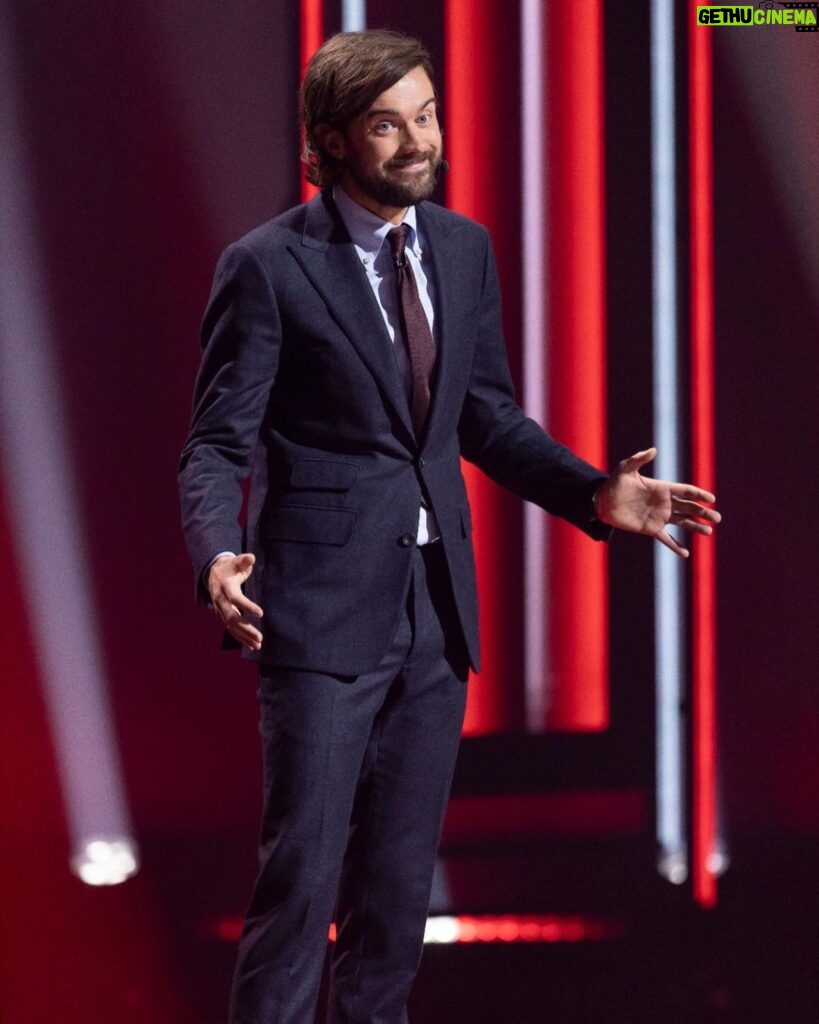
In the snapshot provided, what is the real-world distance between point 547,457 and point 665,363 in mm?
537

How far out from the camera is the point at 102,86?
211 cm

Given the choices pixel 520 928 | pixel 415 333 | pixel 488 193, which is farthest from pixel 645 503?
pixel 520 928

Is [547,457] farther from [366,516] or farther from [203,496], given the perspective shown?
[203,496]

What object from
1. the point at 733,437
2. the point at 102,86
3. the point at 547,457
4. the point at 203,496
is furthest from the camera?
the point at 733,437

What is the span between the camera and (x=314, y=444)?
1649 mm

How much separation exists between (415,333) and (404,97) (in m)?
0.28

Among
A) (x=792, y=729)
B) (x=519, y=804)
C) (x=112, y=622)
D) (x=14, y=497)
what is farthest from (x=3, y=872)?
(x=792, y=729)

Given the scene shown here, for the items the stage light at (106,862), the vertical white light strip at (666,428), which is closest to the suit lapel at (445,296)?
the vertical white light strip at (666,428)

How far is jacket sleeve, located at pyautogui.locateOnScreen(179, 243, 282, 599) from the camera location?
1601 millimetres

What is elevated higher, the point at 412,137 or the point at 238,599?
the point at 412,137

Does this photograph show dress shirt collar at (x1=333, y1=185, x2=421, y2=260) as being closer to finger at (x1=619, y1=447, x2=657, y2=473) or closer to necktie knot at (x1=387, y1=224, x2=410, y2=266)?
necktie knot at (x1=387, y1=224, x2=410, y2=266)

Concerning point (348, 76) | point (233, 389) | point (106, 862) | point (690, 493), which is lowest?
point (106, 862)

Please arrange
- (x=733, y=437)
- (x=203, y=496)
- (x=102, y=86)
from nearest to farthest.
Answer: (x=203, y=496) < (x=102, y=86) < (x=733, y=437)

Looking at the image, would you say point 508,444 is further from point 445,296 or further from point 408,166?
point 408,166
